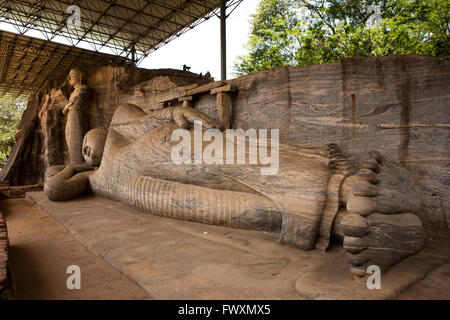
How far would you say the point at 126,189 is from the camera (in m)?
3.39

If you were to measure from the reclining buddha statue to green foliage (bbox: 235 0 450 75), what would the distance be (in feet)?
6.45

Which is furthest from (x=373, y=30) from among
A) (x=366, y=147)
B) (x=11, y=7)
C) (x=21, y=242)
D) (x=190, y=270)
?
(x=11, y=7)

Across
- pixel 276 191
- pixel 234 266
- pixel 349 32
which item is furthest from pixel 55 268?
pixel 349 32

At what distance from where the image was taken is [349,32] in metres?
6.15

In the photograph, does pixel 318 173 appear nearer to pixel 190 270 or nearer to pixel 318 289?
pixel 318 289

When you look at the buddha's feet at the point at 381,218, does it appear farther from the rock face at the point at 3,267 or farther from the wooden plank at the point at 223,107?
the wooden plank at the point at 223,107

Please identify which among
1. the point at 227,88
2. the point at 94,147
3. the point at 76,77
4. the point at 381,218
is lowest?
the point at 381,218

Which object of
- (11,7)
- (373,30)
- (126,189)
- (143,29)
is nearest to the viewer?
(126,189)

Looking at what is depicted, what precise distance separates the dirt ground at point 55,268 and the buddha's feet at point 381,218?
3.76ft

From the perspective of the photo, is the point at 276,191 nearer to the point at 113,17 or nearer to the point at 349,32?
the point at 349,32

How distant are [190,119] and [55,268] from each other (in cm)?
193

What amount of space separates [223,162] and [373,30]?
5117mm

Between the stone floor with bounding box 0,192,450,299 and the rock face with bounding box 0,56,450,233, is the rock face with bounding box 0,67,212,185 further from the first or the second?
the stone floor with bounding box 0,192,450,299

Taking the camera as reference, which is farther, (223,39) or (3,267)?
(223,39)
